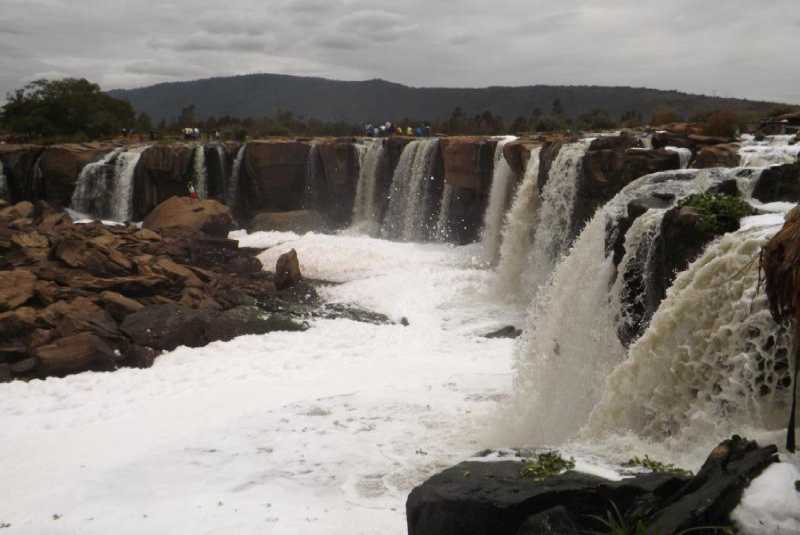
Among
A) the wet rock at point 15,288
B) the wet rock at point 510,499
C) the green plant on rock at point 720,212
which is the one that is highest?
the green plant on rock at point 720,212

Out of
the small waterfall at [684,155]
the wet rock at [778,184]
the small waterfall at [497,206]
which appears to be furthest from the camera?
the small waterfall at [497,206]

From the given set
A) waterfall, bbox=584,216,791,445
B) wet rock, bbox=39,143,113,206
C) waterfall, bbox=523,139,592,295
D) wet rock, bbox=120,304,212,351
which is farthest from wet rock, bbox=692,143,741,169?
wet rock, bbox=39,143,113,206

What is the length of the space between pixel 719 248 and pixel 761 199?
107 inches

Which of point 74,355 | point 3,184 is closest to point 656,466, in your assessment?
point 74,355

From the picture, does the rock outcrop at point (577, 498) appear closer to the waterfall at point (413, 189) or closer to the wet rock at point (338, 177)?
the waterfall at point (413, 189)

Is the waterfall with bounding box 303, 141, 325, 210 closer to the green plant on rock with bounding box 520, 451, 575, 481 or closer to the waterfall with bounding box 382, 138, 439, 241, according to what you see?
the waterfall with bounding box 382, 138, 439, 241

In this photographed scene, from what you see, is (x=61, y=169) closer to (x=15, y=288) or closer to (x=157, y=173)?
(x=157, y=173)

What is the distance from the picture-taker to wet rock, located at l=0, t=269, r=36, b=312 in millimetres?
12070

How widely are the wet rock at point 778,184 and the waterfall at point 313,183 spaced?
19065mm

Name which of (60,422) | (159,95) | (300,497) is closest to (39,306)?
(60,422)

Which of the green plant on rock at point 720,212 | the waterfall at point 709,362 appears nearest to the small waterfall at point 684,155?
the green plant on rock at point 720,212

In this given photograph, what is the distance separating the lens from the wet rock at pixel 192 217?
21.5 meters

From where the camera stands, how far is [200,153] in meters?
26.2

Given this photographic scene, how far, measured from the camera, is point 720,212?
672 centimetres
